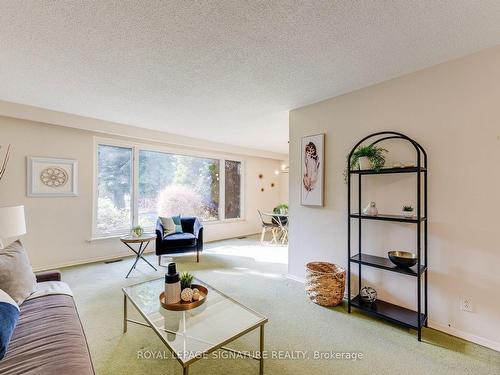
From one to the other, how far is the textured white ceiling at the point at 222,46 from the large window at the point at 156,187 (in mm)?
1464

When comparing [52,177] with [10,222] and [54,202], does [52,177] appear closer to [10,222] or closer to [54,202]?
[54,202]

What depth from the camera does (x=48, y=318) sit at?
1.45m

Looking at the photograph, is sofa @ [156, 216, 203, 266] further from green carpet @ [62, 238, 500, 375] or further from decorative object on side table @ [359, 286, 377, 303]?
decorative object on side table @ [359, 286, 377, 303]

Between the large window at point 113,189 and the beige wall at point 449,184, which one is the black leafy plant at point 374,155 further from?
the large window at point 113,189

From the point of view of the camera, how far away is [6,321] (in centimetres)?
120

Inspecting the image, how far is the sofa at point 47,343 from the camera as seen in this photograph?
1062 mm

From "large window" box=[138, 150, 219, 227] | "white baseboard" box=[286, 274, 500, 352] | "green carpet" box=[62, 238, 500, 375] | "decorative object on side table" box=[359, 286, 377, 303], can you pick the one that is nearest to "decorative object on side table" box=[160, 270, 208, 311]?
"green carpet" box=[62, 238, 500, 375]

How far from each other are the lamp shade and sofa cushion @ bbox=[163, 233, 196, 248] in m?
1.89

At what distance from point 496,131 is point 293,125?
200 cm

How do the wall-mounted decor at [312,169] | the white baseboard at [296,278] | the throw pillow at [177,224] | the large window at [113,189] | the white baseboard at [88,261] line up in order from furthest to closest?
the throw pillow at [177,224]
the large window at [113,189]
the white baseboard at [88,261]
the white baseboard at [296,278]
the wall-mounted decor at [312,169]

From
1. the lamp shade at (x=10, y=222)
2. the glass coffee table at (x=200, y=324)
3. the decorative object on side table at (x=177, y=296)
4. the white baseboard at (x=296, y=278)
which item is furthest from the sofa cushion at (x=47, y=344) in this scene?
the white baseboard at (x=296, y=278)

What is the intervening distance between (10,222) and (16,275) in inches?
27.4

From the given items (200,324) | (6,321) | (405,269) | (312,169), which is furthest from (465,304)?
(6,321)

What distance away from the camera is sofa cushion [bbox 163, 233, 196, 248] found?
3.85m
